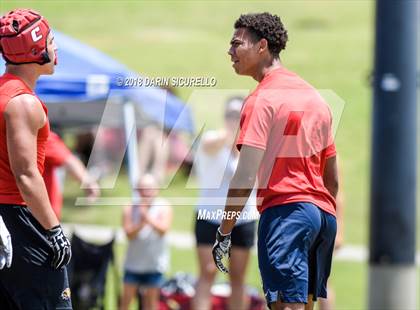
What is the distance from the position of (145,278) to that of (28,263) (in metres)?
3.77

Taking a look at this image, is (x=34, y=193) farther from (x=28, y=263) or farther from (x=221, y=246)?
(x=221, y=246)

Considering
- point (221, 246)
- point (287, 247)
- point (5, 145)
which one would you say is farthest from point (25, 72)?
point (287, 247)

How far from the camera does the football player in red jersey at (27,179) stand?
500 centimetres

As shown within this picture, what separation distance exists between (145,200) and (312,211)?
3.69m

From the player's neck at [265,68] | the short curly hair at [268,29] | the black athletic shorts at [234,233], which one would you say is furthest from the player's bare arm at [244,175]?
the black athletic shorts at [234,233]

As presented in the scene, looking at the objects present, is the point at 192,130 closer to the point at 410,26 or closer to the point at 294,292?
the point at 410,26

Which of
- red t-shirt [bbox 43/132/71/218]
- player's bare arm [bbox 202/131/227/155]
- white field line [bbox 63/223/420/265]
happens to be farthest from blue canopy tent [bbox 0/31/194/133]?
white field line [bbox 63/223/420/265]

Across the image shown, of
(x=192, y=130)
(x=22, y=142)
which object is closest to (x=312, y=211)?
(x=22, y=142)

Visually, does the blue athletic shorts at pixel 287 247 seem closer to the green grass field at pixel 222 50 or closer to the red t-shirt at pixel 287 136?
the red t-shirt at pixel 287 136

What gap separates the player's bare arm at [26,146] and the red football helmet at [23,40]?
0.91 feet

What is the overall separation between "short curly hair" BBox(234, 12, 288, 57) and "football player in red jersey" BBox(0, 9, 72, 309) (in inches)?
40.0

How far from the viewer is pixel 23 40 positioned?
520 cm

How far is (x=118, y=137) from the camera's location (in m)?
17.9

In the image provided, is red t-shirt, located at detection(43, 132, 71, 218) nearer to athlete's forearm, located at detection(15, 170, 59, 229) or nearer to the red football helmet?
the red football helmet
